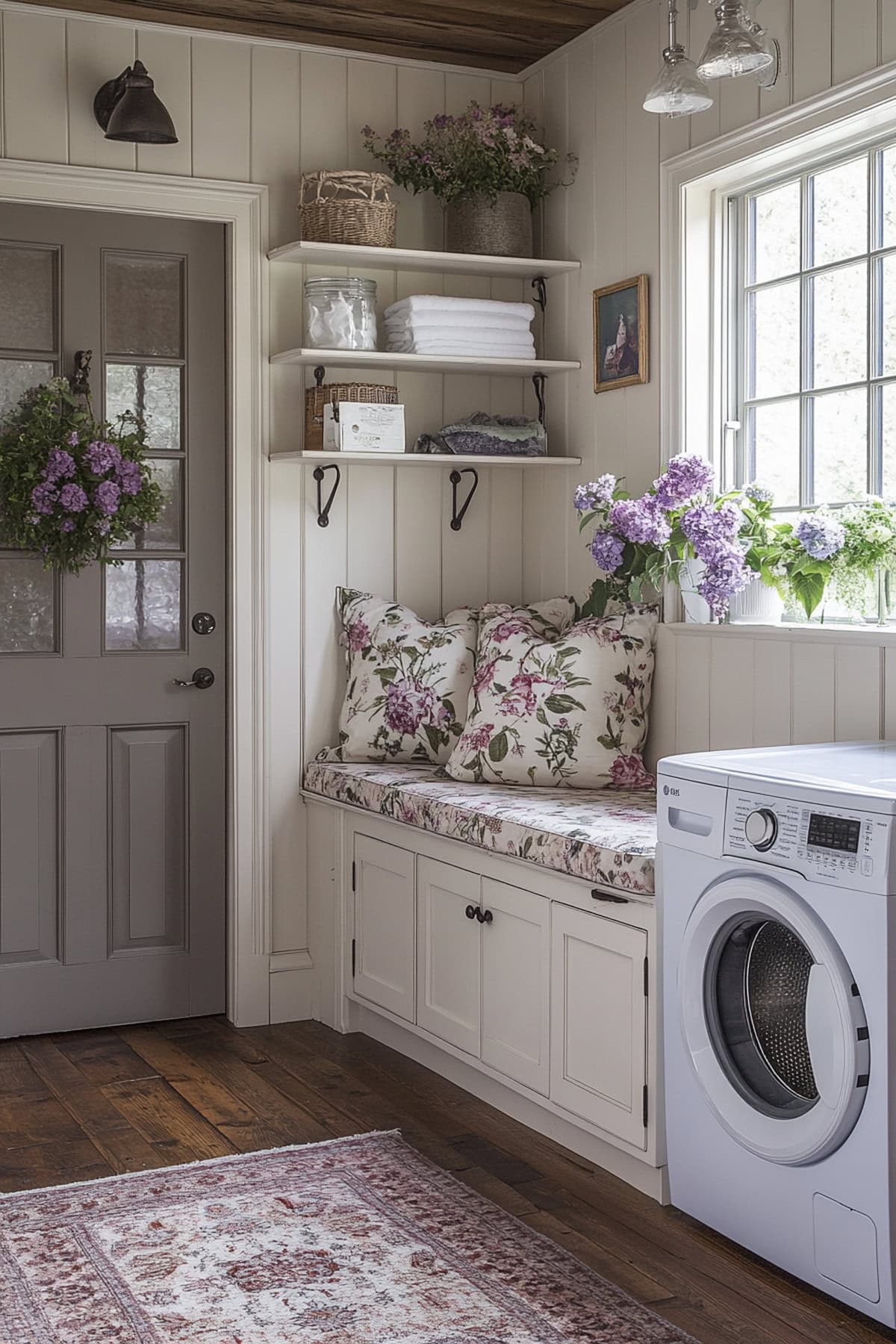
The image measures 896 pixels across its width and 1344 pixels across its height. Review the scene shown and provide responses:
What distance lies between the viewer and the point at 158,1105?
322 centimetres

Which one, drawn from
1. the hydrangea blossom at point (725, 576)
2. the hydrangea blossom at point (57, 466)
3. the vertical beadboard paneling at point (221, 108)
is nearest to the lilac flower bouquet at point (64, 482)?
the hydrangea blossom at point (57, 466)

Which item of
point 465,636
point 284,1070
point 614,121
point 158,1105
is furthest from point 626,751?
point 614,121

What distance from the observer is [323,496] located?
154 inches

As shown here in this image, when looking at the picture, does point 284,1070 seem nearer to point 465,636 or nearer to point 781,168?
point 465,636

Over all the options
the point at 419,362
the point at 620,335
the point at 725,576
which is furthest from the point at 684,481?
the point at 419,362

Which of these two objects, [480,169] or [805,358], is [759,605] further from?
[480,169]

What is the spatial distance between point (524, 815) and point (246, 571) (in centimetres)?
124

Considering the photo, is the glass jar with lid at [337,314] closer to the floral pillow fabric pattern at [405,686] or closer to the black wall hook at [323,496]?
the black wall hook at [323,496]

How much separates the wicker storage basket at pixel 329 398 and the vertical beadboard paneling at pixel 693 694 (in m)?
1.06

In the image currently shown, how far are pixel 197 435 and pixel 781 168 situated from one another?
5.40 ft

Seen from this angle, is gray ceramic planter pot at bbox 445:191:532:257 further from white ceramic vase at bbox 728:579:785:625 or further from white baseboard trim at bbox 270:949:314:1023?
white baseboard trim at bbox 270:949:314:1023

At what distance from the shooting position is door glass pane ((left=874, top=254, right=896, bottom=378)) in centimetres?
292

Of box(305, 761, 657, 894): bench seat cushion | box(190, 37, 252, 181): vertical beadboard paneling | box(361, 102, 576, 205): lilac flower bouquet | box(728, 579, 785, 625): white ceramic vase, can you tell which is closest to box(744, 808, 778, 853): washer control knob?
box(305, 761, 657, 894): bench seat cushion

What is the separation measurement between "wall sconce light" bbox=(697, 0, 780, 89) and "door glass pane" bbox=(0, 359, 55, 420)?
1960mm
